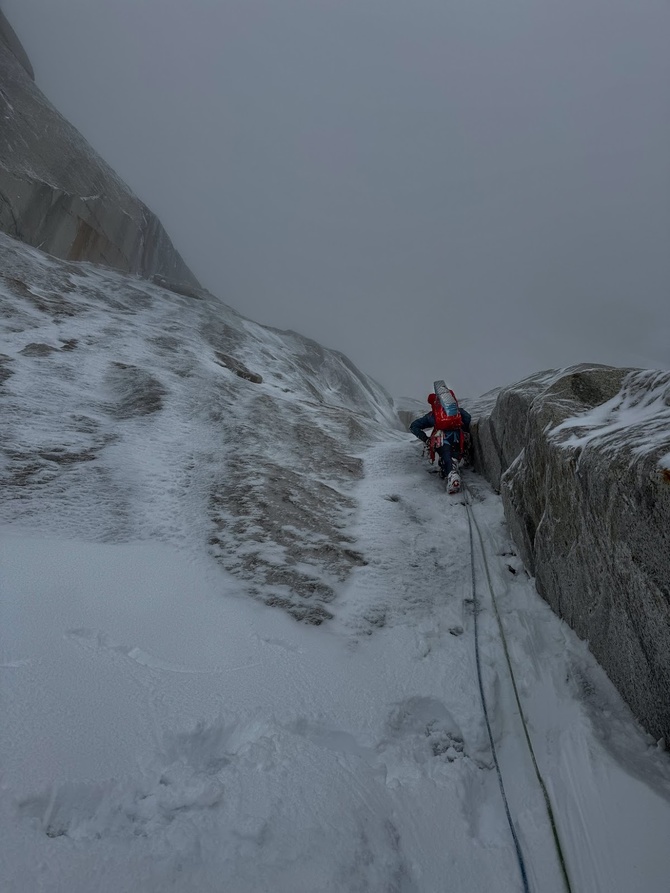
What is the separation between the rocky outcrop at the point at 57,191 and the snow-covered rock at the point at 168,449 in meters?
14.3

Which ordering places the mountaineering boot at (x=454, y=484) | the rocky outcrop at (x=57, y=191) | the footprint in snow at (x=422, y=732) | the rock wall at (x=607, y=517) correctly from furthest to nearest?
the rocky outcrop at (x=57, y=191) < the mountaineering boot at (x=454, y=484) < the footprint in snow at (x=422, y=732) < the rock wall at (x=607, y=517)

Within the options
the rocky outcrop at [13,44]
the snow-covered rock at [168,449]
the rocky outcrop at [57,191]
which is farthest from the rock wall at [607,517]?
the rocky outcrop at [13,44]

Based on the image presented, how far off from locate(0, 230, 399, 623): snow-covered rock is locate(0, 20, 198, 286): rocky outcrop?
14261 millimetres

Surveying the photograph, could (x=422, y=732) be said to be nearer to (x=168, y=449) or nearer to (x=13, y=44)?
(x=168, y=449)

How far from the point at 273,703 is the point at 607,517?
3.34 meters

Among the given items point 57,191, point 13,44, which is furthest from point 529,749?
point 13,44

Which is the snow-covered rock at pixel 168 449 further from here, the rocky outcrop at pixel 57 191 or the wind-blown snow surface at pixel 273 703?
the rocky outcrop at pixel 57 191

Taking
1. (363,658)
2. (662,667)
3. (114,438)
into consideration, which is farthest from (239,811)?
(114,438)

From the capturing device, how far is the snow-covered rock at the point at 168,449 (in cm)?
631

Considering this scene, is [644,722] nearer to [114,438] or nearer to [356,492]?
[356,492]

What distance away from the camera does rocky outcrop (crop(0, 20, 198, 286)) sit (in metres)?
29.7

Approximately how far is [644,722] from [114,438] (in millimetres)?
9032

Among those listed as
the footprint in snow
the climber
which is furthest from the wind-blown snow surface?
the climber

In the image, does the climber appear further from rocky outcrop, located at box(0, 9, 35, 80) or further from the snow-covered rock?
rocky outcrop, located at box(0, 9, 35, 80)
